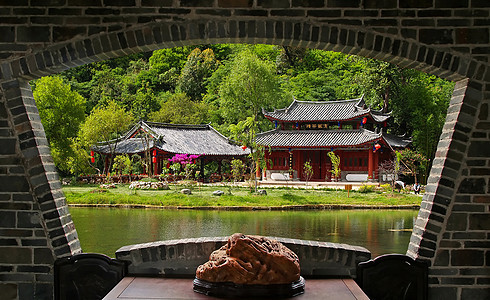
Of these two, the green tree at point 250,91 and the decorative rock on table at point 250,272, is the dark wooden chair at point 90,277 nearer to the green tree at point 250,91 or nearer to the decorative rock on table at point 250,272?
the decorative rock on table at point 250,272

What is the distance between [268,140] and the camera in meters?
21.5

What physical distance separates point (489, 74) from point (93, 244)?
7.15m

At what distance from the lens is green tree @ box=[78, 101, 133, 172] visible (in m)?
20.2

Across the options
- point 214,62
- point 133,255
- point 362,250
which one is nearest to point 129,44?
point 133,255

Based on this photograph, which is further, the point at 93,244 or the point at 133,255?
the point at 93,244

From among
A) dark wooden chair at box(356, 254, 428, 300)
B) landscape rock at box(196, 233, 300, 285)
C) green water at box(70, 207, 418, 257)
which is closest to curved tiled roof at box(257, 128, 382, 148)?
green water at box(70, 207, 418, 257)

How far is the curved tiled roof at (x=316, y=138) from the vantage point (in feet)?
66.5

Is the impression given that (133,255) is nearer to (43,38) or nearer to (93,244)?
(43,38)

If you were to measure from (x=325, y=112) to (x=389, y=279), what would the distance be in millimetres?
18782

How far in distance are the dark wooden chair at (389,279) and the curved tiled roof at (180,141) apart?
17.4m

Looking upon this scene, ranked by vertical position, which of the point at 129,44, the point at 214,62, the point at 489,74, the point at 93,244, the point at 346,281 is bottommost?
the point at 93,244

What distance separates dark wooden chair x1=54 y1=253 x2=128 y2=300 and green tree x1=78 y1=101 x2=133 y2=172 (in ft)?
56.6

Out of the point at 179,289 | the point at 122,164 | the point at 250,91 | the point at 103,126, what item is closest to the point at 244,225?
the point at 179,289

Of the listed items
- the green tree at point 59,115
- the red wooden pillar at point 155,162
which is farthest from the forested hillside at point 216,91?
the red wooden pillar at point 155,162
